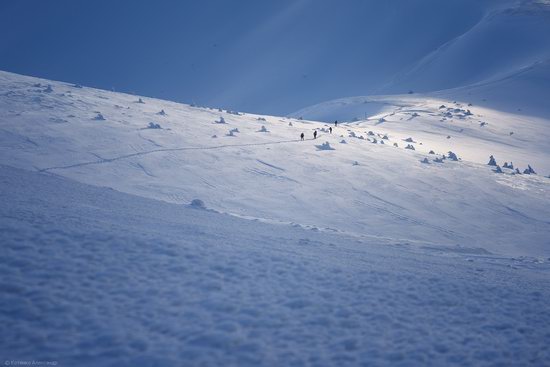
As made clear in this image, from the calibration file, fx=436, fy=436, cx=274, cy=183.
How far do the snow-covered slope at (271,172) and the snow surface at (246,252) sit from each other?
0.07m

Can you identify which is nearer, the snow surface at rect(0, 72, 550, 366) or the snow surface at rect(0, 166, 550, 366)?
the snow surface at rect(0, 166, 550, 366)

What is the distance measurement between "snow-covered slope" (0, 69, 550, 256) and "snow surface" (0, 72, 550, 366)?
71mm

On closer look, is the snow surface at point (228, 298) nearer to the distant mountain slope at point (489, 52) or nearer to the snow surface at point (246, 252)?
the snow surface at point (246, 252)

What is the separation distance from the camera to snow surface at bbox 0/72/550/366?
401cm

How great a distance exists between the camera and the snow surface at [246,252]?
4.01 metres

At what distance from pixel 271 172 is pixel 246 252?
225 inches

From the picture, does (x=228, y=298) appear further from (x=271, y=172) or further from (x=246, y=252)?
(x=271, y=172)

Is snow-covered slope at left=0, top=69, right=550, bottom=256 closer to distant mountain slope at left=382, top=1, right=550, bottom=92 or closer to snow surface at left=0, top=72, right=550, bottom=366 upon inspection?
snow surface at left=0, top=72, right=550, bottom=366

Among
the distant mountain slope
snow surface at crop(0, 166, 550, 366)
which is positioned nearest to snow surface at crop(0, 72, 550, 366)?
snow surface at crop(0, 166, 550, 366)

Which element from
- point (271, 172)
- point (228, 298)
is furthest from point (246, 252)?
point (271, 172)

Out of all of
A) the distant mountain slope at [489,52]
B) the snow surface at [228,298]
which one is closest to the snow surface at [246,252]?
the snow surface at [228,298]

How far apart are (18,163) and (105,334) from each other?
20.1 feet

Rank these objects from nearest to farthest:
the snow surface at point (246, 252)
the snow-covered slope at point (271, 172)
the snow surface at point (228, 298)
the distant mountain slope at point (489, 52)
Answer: the snow surface at point (228, 298) < the snow surface at point (246, 252) < the snow-covered slope at point (271, 172) < the distant mountain slope at point (489, 52)

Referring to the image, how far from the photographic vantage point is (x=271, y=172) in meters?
11.5
